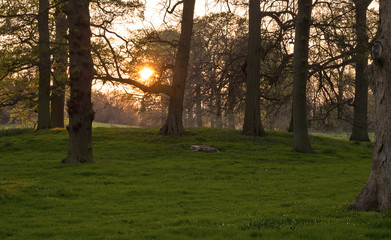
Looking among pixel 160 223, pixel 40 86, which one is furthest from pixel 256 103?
pixel 160 223

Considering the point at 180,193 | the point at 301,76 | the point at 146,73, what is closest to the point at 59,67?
the point at 146,73

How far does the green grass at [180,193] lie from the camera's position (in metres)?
7.92

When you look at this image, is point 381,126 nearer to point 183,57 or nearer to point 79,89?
point 79,89

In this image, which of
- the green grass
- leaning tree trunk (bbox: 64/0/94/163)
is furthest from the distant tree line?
the green grass

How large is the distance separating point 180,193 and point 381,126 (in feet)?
22.7

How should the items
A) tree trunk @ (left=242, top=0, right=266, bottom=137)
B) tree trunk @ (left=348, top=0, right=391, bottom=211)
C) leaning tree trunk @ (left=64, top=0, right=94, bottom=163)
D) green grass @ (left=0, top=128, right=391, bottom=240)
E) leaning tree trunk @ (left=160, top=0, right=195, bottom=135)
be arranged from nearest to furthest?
green grass @ (left=0, top=128, right=391, bottom=240), tree trunk @ (left=348, top=0, right=391, bottom=211), leaning tree trunk @ (left=64, top=0, right=94, bottom=163), leaning tree trunk @ (left=160, top=0, right=195, bottom=135), tree trunk @ (left=242, top=0, right=266, bottom=137)

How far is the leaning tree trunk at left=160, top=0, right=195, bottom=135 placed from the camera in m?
30.0

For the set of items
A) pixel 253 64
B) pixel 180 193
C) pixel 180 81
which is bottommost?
pixel 180 193

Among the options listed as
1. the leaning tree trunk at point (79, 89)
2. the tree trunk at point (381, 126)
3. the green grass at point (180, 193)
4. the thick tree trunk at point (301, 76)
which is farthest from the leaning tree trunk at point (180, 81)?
the tree trunk at point (381, 126)

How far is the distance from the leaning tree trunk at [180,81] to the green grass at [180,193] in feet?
8.40

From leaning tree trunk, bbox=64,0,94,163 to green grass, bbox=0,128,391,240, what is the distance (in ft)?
3.66

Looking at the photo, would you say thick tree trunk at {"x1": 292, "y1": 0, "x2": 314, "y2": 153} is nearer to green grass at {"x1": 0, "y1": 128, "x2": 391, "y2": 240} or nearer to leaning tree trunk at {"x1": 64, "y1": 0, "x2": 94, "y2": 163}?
green grass at {"x1": 0, "y1": 128, "x2": 391, "y2": 240}

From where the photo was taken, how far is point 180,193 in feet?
43.8

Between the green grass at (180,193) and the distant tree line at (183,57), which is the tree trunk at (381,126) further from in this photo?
the distant tree line at (183,57)
